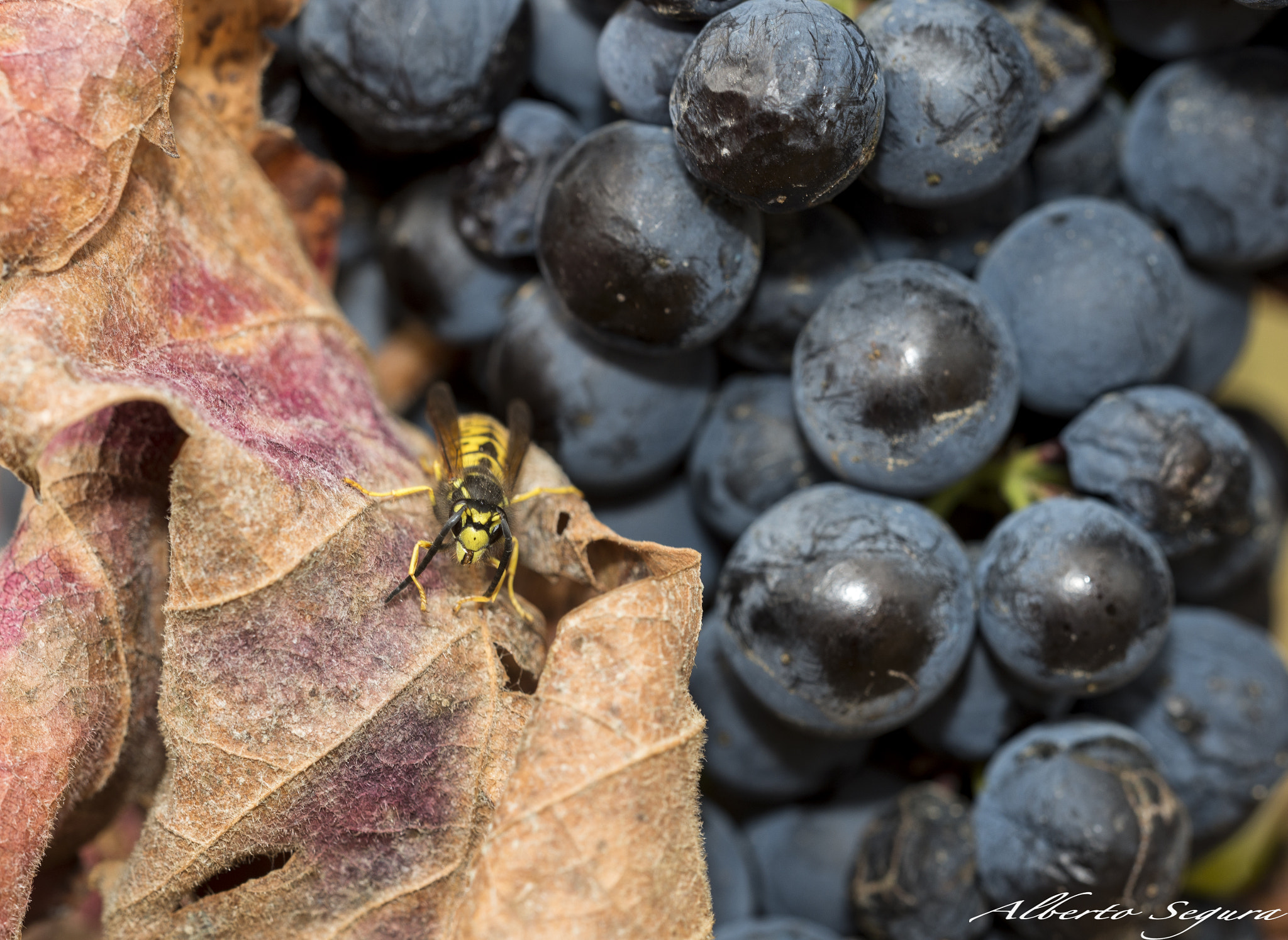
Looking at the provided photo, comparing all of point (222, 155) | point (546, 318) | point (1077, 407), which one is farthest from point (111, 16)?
point (1077, 407)

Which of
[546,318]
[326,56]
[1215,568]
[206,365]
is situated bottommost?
[1215,568]

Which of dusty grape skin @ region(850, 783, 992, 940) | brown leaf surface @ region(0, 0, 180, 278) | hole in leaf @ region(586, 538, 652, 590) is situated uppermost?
brown leaf surface @ region(0, 0, 180, 278)

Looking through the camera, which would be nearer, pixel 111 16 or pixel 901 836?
pixel 111 16

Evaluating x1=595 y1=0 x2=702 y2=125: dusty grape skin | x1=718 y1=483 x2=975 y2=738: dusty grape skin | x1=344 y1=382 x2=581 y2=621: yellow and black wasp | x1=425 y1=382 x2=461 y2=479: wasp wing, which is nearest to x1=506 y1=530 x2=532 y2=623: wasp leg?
x1=344 y1=382 x2=581 y2=621: yellow and black wasp

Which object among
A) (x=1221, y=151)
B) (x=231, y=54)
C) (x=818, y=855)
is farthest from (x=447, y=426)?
(x=1221, y=151)

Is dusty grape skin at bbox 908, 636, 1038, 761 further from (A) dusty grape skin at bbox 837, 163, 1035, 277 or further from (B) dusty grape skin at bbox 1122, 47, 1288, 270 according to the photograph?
(B) dusty grape skin at bbox 1122, 47, 1288, 270

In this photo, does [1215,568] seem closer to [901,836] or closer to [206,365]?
Answer: [901,836]
